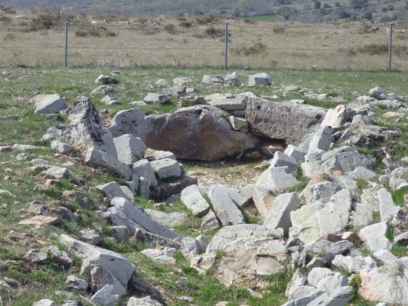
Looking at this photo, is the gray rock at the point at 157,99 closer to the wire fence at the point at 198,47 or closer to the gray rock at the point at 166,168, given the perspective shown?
the gray rock at the point at 166,168

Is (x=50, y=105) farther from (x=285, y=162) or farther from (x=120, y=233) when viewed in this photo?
(x=120, y=233)

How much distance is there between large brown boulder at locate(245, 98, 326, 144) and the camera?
56.0ft

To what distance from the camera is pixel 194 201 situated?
13.6 m

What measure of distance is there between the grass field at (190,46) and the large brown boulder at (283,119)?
404 inches

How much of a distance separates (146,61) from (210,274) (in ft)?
Result: 61.8

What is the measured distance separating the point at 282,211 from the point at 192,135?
5175mm

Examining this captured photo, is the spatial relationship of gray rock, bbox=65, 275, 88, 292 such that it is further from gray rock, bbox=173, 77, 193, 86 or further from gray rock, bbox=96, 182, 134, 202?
gray rock, bbox=173, 77, 193, 86

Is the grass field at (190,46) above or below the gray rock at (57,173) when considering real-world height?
above

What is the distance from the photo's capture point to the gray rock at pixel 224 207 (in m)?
12.8

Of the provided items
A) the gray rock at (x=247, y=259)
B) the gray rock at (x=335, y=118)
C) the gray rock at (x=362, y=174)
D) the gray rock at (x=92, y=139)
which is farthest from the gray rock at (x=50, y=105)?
the gray rock at (x=247, y=259)

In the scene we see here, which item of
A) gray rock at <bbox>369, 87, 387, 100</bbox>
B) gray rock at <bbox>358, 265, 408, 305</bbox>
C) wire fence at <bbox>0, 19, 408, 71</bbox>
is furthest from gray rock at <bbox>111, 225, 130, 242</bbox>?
wire fence at <bbox>0, 19, 408, 71</bbox>

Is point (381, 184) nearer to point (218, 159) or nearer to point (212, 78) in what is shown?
point (218, 159)

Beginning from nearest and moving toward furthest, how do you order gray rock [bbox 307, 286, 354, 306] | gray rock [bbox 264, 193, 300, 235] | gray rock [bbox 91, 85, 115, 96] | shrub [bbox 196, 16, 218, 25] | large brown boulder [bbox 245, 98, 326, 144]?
gray rock [bbox 307, 286, 354, 306]
gray rock [bbox 264, 193, 300, 235]
large brown boulder [bbox 245, 98, 326, 144]
gray rock [bbox 91, 85, 115, 96]
shrub [bbox 196, 16, 218, 25]

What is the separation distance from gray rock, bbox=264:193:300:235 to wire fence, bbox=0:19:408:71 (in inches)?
598
